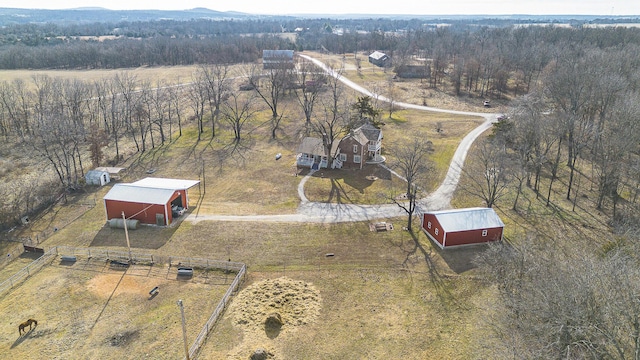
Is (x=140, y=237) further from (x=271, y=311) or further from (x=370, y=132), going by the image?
(x=370, y=132)

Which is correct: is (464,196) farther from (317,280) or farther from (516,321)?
(516,321)

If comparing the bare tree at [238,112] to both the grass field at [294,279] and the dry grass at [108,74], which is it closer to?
the grass field at [294,279]

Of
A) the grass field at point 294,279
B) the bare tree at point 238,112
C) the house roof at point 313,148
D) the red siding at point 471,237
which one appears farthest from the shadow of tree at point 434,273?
the bare tree at point 238,112

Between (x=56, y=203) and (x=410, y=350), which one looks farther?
(x=56, y=203)

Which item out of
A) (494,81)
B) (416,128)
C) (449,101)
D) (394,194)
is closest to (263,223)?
(394,194)

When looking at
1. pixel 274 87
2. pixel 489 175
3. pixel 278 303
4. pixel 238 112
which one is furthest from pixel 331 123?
pixel 278 303

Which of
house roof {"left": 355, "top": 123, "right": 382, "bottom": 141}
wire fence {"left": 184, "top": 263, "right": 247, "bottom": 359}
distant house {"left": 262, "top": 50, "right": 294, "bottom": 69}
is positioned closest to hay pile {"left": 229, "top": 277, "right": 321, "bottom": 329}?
wire fence {"left": 184, "top": 263, "right": 247, "bottom": 359}
